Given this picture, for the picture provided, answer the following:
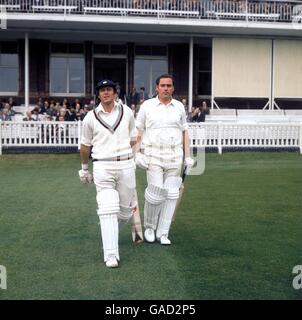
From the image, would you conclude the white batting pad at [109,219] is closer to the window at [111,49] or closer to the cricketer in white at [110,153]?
the cricketer in white at [110,153]

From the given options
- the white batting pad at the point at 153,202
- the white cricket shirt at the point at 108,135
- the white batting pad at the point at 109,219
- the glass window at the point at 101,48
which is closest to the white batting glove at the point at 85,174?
the white cricket shirt at the point at 108,135

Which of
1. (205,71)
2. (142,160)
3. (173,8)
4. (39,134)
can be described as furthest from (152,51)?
(142,160)

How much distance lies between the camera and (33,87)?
25688 millimetres

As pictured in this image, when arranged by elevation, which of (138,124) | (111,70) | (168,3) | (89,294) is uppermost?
(168,3)

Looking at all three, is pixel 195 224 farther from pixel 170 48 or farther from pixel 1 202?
pixel 170 48

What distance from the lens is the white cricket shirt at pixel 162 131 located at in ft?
23.6

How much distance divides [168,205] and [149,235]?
44 centimetres

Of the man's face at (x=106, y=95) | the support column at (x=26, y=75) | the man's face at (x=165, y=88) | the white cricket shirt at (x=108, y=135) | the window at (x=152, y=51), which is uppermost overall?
the window at (x=152, y=51)

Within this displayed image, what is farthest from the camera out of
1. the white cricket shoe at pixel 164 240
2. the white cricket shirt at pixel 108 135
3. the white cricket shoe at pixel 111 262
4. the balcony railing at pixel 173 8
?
the balcony railing at pixel 173 8

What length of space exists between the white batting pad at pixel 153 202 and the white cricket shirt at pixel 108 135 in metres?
0.70

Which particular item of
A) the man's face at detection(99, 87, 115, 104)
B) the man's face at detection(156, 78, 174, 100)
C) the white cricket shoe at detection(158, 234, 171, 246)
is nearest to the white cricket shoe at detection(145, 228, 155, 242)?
the white cricket shoe at detection(158, 234, 171, 246)

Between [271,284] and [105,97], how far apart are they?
102 inches

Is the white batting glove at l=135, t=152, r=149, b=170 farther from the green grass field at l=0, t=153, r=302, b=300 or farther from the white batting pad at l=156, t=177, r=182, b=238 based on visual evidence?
the green grass field at l=0, t=153, r=302, b=300
